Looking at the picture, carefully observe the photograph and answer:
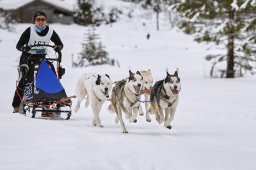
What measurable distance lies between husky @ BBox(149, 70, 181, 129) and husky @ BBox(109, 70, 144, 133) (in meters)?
0.49

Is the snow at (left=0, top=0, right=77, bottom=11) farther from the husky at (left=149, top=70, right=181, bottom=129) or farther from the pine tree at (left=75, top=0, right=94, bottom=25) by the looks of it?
the husky at (left=149, top=70, right=181, bottom=129)

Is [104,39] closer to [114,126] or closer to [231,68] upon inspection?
[231,68]

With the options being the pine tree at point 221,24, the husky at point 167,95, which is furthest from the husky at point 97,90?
the pine tree at point 221,24

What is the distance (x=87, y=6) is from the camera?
66.8m

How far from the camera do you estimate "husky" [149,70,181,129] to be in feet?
24.3

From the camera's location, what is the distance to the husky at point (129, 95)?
287 inches

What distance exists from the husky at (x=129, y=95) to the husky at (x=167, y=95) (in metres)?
0.49

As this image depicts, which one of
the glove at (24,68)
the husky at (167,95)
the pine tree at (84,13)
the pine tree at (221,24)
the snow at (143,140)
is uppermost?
the pine tree at (84,13)

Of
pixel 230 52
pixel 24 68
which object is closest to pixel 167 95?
pixel 24 68

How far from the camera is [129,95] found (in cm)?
738

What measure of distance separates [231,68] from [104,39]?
2982 centimetres

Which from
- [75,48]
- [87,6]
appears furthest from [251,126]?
[87,6]

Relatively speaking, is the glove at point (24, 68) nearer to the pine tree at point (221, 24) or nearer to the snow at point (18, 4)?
the pine tree at point (221, 24)

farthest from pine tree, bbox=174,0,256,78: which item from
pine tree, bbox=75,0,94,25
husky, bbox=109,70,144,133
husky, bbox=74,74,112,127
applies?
pine tree, bbox=75,0,94,25
